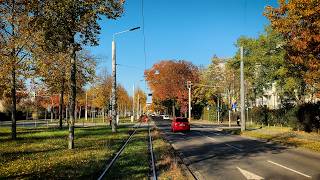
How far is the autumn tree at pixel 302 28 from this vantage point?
23438 millimetres

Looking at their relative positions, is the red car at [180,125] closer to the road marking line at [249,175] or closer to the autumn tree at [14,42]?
the autumn tree at [14,42]

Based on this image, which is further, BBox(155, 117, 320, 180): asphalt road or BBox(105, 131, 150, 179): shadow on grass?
BBox(155, 117, 320, 180): asphalt road

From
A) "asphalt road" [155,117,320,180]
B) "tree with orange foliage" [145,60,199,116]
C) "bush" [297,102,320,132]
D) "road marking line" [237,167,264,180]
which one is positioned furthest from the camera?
"tree with orange foliage" [145,60,199,116]

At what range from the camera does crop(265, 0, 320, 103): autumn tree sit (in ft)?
76.9

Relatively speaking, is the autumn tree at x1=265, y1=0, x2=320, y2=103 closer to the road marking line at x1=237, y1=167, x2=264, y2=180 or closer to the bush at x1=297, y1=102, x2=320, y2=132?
the bush at x1=297, y1=102, x2=320, y2=132

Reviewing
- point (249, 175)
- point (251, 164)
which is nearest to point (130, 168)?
point (249, 175)


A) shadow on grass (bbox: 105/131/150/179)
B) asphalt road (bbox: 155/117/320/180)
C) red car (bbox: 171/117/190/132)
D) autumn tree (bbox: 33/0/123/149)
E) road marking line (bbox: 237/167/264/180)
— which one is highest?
autumn tree (bbox: 33/0/123/149)

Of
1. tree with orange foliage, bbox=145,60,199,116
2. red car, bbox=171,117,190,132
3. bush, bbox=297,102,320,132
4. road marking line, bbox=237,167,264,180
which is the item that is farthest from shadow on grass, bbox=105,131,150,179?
tree with orange foliage, bbox=145,60,199,116

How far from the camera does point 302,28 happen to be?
84.6 feet

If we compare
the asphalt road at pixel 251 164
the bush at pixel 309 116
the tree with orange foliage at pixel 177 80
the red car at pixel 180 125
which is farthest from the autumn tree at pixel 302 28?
the tree with orange foliage at pixel 177 80

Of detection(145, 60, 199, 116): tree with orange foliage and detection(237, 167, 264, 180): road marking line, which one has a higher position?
detection(145, 60, 199, 116): tree with orange foliage

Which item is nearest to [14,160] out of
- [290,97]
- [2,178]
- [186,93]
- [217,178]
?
[2,178]

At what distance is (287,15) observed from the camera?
27.6 metres

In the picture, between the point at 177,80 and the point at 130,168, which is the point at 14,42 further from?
the point at 177,80
